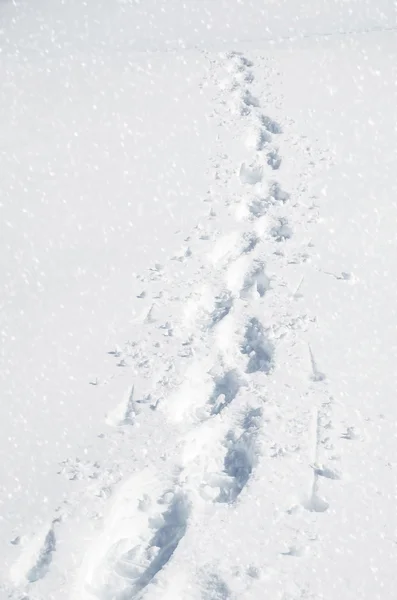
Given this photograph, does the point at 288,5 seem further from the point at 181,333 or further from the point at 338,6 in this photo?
the point at 181,333

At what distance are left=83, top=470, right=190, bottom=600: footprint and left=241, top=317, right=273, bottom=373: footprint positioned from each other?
1.80ft

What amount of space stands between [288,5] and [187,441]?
347 centimetres

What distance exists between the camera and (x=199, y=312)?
2.60m

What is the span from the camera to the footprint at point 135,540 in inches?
69.9

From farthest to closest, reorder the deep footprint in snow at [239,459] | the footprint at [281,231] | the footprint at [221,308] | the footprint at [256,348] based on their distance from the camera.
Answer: the footprint at [281,231] < the footprint at [221,308] < the footprint at [256,348] < the deep footprint in snow at [239,459]

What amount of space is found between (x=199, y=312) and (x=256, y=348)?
0.27 metres

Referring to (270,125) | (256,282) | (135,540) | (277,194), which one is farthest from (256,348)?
(270,125)

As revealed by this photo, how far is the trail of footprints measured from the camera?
1815 mm

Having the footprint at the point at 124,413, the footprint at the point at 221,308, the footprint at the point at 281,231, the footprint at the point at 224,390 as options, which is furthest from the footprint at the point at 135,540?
the footprint at the point at 281,231

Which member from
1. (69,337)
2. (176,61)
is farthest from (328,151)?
(69,337)

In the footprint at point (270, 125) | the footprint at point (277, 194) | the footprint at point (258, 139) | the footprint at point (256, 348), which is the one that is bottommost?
the footprint at point (256, 348)

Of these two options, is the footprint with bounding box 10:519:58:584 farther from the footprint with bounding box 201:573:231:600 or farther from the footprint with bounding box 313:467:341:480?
the footprint with bounding box 313:467:341:480

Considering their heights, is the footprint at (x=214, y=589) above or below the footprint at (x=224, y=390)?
below

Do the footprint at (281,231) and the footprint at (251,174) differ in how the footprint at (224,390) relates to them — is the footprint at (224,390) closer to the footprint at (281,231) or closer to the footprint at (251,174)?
the footprint at (281,231)
